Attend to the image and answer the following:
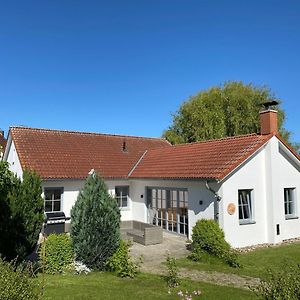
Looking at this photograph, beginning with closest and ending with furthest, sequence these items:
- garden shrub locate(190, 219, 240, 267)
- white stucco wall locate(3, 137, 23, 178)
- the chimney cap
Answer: garden shrub locate(190, 219, 240, 267) < the chimney cap < white stucco wall locate(3, 137, 23, 178)

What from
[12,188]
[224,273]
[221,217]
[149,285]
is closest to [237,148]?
[221,217]

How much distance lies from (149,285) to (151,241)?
21.7 ft

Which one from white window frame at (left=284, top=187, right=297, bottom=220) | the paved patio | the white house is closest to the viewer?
the paved patio

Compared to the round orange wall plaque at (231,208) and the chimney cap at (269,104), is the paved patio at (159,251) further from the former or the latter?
the chimney cap at (269,104)

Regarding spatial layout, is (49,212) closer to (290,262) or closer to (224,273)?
(224,273)

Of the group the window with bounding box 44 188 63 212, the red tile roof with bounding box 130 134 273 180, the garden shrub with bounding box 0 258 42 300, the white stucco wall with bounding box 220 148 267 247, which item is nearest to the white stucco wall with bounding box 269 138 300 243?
the white stucco wall with bounding box 220 148 267 247

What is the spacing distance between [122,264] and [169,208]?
8.05 m

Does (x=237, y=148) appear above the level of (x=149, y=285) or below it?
above

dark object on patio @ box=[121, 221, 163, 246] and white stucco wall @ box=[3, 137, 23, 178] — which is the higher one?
white stucco wall @ box=[3, 137, 23, 178]

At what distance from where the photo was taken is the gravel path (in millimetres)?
10416

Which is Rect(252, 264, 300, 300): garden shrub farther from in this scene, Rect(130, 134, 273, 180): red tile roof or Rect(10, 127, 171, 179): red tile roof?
Rect(10, 127, 171, 179): red tile roof

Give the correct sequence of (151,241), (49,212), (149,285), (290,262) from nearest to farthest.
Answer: (149,285), (290,262), (151,241), (49,212)

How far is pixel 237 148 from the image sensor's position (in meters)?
16.9

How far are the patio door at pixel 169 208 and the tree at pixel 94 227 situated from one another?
254 inches
